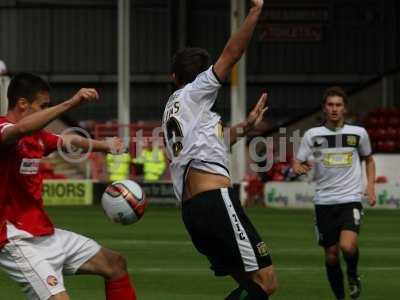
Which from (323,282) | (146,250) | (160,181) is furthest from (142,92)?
(323,282)

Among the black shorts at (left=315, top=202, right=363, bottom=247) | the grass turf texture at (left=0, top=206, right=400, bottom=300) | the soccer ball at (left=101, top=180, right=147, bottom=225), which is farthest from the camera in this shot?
the grass turf texture at (left=0, top=206, right=400, bottom=300)

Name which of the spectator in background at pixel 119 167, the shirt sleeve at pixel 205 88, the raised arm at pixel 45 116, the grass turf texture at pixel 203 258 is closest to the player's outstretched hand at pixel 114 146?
the shirt sleeve at pixel 205 88

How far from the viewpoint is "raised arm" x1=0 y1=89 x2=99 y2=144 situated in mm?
8312

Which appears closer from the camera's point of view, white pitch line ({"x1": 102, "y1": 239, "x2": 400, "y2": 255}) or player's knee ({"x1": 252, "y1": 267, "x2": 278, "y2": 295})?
player's knee ({"x1": 252, "y1": 267, "x2": 278, "y2": 295})

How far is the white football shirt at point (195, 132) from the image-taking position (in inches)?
358

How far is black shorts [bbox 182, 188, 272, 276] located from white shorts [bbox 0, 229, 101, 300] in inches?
33.7

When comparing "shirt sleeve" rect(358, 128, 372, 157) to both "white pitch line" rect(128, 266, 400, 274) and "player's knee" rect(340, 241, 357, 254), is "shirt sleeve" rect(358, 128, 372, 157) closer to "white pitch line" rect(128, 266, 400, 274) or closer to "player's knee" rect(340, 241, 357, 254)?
"player's knee" rect(340, 241, 357, 254)

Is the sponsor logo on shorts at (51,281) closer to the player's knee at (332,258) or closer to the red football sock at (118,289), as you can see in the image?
the red football sock at (118,289)

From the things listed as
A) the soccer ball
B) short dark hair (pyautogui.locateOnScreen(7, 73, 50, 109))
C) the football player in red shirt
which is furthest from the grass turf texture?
short dark hair (pyautogui.locateOnScreen(7, 73, 50, 109))

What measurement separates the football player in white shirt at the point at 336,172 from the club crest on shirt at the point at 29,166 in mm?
4602

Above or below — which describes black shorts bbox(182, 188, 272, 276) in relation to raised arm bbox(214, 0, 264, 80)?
below

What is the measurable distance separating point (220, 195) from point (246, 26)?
118 centimetres

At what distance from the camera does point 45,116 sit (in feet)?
27.4

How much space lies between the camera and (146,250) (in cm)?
1888
